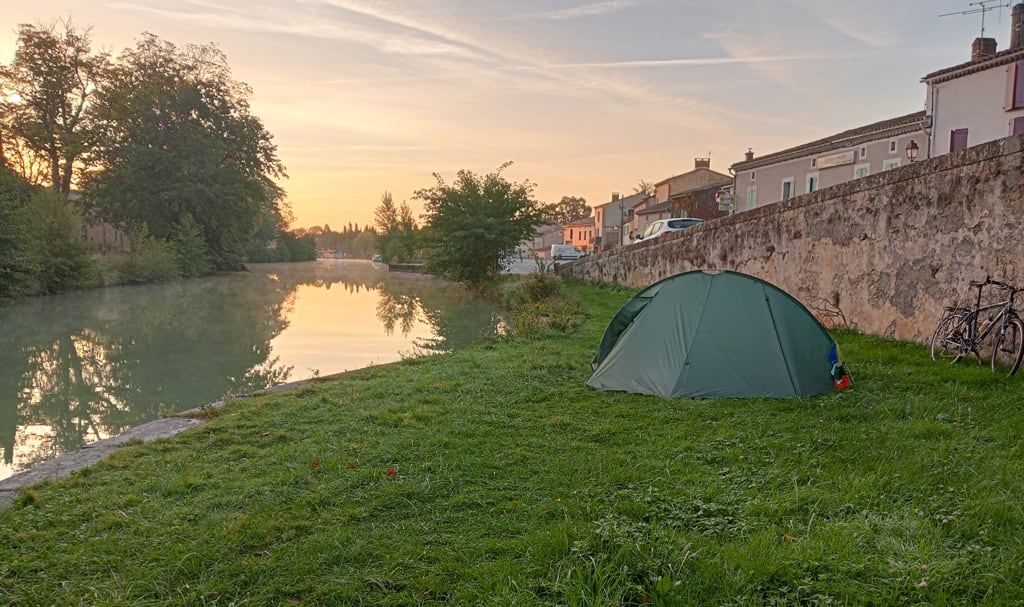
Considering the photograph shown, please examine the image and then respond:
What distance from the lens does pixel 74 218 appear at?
23.8m

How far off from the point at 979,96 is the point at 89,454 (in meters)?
23.6

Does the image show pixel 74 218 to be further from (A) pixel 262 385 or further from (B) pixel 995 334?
(B) pixel 995 334

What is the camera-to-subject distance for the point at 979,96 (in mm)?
18141

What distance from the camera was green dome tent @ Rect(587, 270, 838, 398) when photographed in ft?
19.6

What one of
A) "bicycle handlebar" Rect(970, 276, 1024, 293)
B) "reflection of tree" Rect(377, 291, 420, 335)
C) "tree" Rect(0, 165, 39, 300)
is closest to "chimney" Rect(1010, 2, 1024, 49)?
"bicycle handlebar" Rect(970, 276, 1024, 293)

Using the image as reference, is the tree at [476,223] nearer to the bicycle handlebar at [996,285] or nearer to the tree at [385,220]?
the bicycle handlebar at [996,285]

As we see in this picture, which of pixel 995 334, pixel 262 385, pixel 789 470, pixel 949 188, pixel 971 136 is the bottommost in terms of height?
pixel 262 385

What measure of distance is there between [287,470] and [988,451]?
4.86 m

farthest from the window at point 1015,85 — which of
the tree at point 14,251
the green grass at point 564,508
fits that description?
the tree at point 14,251

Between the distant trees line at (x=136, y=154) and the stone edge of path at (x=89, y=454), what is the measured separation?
2259 centimetres

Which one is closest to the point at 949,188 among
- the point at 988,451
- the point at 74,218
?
the point at 988,451

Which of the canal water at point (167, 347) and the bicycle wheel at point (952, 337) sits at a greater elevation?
the bicycle wheel at point (952, 337)

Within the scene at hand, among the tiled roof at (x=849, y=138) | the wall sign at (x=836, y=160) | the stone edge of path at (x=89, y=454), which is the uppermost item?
the tiled roof at (x=849, y=138)

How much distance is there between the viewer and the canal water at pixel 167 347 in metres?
7.48
